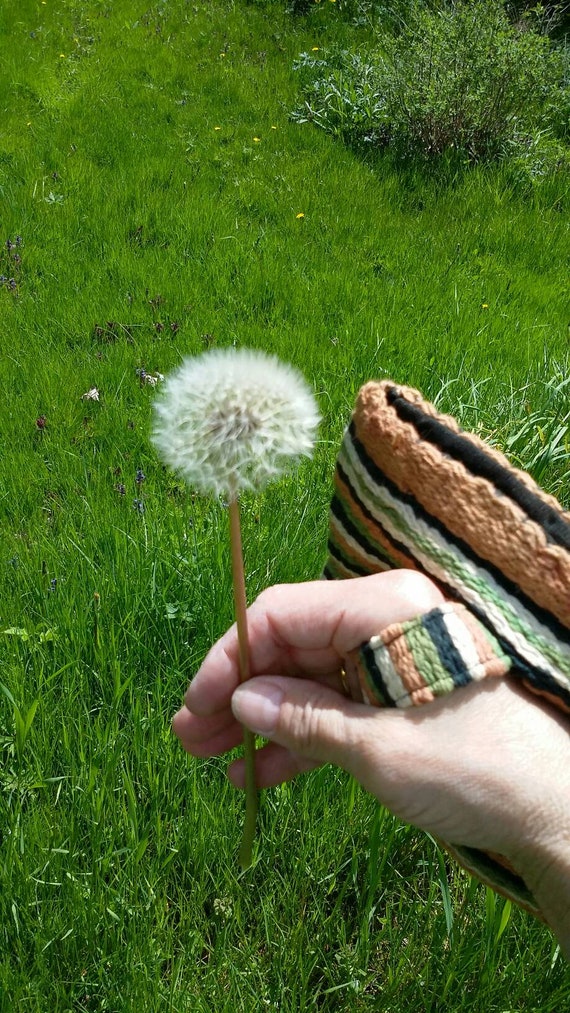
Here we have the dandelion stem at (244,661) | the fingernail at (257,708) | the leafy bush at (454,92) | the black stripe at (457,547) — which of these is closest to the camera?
the dandelion stem at (244,661)

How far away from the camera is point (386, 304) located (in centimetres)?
423

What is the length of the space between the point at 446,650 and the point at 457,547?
191 millimetres

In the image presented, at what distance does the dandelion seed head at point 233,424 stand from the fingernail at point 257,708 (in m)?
0.39

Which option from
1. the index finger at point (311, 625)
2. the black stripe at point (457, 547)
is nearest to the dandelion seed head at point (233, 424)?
the black stripe at point (457, 547)

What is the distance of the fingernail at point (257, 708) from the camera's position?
135 cm

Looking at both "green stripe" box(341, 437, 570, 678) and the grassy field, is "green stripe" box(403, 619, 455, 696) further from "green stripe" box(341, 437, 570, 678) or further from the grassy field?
the grassy field

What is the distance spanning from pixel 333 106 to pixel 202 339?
3.97m

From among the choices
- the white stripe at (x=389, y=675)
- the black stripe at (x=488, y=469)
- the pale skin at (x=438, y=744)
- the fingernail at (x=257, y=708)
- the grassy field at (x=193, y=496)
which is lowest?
the grassy field at (x=193, y=496)

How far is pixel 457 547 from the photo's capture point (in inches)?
49.9

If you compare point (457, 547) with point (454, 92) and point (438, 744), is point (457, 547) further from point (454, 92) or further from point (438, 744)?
point (454, 92)

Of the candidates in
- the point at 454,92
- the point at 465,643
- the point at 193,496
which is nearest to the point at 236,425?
the point at 465,643

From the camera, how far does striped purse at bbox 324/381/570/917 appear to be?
1172mm

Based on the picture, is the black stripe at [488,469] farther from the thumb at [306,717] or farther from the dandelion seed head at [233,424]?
the thumb at [306,717]

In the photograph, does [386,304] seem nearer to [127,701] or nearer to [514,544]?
[127,701]
